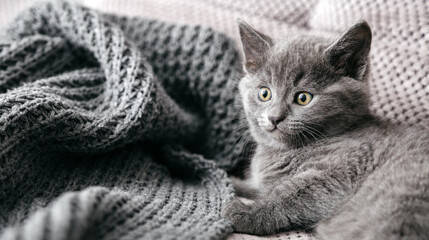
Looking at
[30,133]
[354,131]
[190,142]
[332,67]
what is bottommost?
[190,142]

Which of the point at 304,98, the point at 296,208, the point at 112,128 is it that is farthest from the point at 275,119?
the point at 112,128

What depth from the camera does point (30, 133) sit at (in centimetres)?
85

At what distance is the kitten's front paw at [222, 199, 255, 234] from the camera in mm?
883

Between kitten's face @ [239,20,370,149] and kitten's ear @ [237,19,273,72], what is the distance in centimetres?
3

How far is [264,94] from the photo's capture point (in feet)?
3.56

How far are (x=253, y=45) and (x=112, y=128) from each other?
49cm

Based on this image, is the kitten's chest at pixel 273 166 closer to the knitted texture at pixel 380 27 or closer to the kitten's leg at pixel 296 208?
the kitten's leg at pixel 296 208

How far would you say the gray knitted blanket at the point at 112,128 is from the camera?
765 mm

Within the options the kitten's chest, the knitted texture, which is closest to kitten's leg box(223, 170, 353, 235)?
the kitten's chest

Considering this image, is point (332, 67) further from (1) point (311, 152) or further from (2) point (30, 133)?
(2) point (30, 133)

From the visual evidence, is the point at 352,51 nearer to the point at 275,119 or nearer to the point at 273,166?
the point at 275,119

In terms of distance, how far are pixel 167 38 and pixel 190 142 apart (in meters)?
0.37

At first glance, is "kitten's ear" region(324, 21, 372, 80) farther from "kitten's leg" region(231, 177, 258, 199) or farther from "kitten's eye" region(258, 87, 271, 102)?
"kitten's leg" region(231, 177, 258, 199)

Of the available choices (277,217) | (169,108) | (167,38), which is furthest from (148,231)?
(167,38)
